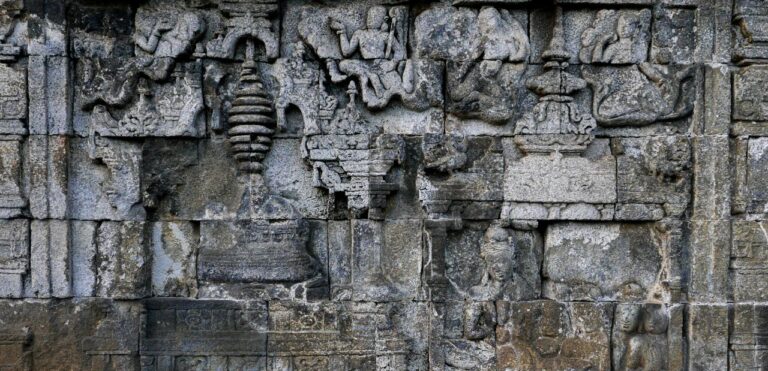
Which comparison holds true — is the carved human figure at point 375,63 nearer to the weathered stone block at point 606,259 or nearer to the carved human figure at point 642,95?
the carved human figure at point 642,95

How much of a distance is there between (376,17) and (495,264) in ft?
7.41

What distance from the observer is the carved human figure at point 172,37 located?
5.88m

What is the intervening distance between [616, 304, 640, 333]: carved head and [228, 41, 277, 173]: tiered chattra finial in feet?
10.6

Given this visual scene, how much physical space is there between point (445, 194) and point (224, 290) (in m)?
2.01

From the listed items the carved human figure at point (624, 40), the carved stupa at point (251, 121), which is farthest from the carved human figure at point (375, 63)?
the carved human figure at point (624, 40)

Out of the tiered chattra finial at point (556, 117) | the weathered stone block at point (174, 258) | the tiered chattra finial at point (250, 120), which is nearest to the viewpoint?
the tiered chattra finial at point (250, 120)

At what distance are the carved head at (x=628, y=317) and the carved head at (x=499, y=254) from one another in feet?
3.22

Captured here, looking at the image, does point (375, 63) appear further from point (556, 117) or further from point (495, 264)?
point (495, 264)

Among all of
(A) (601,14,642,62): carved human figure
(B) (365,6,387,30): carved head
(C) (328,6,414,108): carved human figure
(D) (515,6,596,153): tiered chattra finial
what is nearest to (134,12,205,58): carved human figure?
(C) (328,6,414,108): carved human figure

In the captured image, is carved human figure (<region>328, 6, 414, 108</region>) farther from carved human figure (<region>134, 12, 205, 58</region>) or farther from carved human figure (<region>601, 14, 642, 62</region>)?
carved human figure (<region>601, 14, 642, 62</region>)

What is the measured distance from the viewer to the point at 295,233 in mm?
5996

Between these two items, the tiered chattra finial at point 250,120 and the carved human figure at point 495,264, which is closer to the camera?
the tiered chattra finial at point 250,120

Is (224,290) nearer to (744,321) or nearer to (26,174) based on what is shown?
(26,174)

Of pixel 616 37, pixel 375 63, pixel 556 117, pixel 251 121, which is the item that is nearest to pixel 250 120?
pixel 251 121
